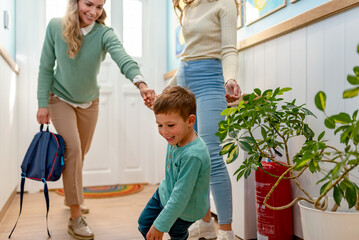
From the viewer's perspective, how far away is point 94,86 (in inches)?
76.2

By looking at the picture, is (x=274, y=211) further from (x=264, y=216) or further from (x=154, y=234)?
→ (x=154, y=234)

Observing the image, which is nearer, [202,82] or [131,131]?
[202,82]

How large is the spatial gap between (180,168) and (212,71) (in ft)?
2.19

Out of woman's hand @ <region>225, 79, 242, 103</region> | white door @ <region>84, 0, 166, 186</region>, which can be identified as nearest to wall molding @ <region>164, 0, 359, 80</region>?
woman's hand @ <region>225, 79, 242, 103</region>

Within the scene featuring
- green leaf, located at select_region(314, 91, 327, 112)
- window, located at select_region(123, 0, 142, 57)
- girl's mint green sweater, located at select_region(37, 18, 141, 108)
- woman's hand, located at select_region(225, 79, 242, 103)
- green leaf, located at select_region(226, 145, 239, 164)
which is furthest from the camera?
window, located at select_region(123, 0, 142, 57)

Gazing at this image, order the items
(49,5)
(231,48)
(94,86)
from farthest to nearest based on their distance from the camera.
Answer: (49,5) < (94,86) < (231,48)

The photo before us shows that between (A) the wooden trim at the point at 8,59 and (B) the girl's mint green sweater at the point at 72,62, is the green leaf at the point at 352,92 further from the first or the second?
(A) the wooden trim at the point at 8,59

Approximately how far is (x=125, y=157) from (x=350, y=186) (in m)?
2.58

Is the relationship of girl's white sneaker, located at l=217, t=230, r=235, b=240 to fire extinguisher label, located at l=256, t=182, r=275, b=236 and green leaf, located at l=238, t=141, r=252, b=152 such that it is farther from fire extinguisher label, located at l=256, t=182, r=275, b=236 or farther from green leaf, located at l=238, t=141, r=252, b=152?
green leaf, located at l=238, t=141, r=252, b=152

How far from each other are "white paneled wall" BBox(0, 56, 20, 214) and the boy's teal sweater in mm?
1300

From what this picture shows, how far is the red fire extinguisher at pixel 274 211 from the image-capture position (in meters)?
1.53

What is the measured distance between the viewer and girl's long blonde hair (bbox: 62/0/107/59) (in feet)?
5.72

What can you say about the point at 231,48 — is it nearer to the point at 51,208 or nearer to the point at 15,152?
the point at 51,208

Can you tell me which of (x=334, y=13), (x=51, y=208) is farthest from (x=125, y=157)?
(x=334, y=13)
